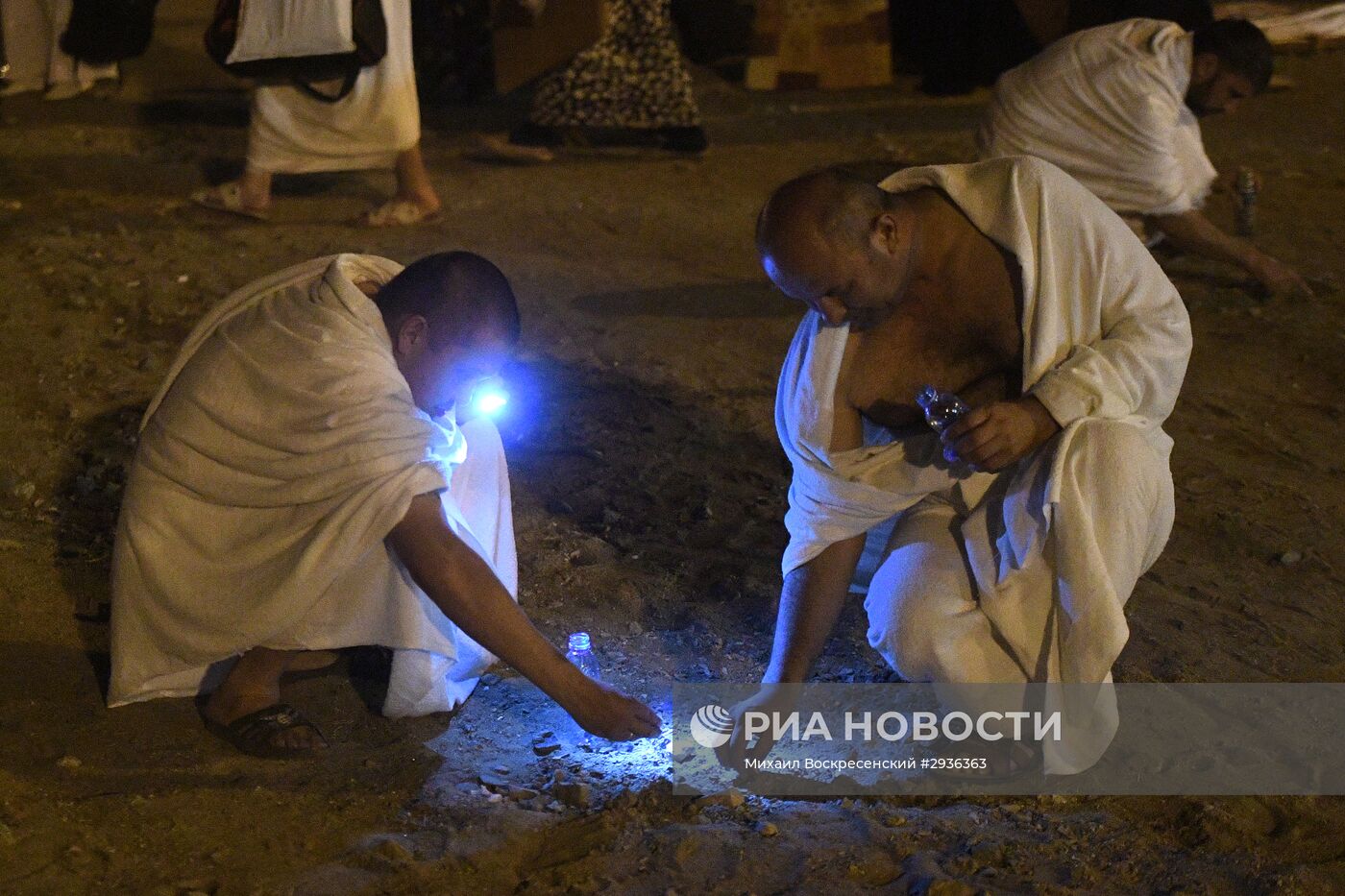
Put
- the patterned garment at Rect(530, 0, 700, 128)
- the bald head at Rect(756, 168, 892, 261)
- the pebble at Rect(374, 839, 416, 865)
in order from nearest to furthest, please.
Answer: the pebble at Rect(374, 839, 416, 865), the bald head at Rect(756, 168, 892, 261), the patterned garment at Rect(530, 0, 700, 128)

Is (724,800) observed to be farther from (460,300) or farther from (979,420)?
(460,300)

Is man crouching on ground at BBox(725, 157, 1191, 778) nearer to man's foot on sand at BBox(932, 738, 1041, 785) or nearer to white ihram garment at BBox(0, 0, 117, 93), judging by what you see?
man's foot on sand at BBox(932, 738, 1041, 785)

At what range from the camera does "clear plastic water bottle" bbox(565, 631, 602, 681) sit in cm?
311

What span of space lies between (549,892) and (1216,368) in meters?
3.36

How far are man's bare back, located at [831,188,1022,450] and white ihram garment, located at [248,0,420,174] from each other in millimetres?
3255

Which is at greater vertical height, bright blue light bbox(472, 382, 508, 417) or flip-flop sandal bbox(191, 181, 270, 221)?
bright blue light bbox(472, 382, 508, 417)

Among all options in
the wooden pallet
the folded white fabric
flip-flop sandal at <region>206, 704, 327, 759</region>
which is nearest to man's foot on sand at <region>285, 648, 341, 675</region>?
flip-flop sandal at <region>206, 704, 327, 759</region>

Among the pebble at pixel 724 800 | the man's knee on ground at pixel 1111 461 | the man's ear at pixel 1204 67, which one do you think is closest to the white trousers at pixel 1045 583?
the man's knee on ground at pixel 1111 461

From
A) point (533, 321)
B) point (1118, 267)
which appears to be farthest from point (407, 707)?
point (533, 321)

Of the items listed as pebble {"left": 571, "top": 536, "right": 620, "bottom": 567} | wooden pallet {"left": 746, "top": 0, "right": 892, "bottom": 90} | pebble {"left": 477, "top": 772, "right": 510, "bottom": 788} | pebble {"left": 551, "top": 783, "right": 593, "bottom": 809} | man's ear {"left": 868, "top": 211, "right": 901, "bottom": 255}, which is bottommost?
pebble {"left": 571, "top": 536, "right": 620, "bottom": 567}

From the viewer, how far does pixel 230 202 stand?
5.63 meters

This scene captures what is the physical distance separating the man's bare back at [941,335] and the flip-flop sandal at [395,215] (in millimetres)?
3321

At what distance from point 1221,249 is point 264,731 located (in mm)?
3984

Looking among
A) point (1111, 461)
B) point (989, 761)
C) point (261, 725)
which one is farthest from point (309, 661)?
point (1111, 461)
